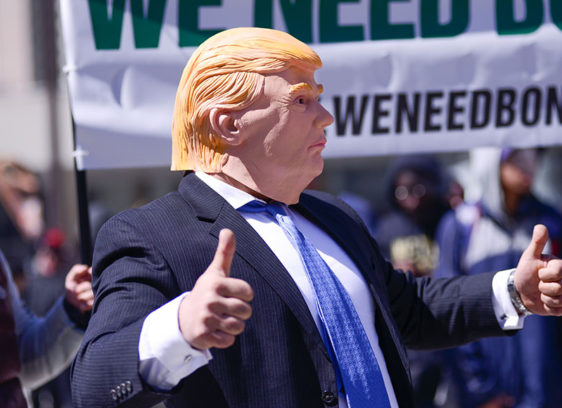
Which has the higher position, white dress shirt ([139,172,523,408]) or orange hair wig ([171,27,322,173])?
orange hair wig ([171,27,322,173])

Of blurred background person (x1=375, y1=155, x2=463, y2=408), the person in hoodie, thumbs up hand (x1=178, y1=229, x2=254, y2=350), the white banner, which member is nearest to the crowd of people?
thumbs up hand (x1=178, y1=229, x2=254, y2=350)

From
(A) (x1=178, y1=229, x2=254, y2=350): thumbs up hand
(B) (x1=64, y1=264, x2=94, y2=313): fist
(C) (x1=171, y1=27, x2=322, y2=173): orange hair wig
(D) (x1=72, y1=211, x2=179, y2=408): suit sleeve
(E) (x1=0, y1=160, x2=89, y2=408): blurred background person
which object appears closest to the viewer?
(A) (x1=178, y1=229, x2=254, y2=350): thumbs up hand

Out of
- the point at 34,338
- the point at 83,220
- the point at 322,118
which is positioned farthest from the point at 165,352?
the point at 34,338

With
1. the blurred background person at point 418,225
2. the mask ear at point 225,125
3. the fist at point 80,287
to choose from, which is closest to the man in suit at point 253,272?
the mask ear at point 225,125

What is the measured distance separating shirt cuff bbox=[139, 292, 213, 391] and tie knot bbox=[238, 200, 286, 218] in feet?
1.62

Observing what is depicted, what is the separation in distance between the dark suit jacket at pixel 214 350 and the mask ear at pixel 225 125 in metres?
0.14

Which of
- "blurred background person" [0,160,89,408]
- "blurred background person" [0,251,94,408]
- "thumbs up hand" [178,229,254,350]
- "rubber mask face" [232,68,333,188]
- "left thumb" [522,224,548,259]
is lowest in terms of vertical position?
"blurred background person" [0,160,89,408]

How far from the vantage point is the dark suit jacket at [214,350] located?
5.56 feet

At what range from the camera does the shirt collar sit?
2.09m

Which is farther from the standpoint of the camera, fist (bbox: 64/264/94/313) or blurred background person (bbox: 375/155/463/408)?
blurred background person (bbox: 375/155/463/408)

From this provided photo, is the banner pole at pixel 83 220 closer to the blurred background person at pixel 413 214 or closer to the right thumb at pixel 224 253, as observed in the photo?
the right thumb at pixel 224 253

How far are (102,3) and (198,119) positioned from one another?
96 centimetres

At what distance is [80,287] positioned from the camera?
8.67 feet

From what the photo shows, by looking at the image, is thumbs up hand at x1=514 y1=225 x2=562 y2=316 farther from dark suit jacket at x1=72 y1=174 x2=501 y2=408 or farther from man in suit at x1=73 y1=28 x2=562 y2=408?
dark suit jacket at x1=72 y1=174 x2=501 y2=408
